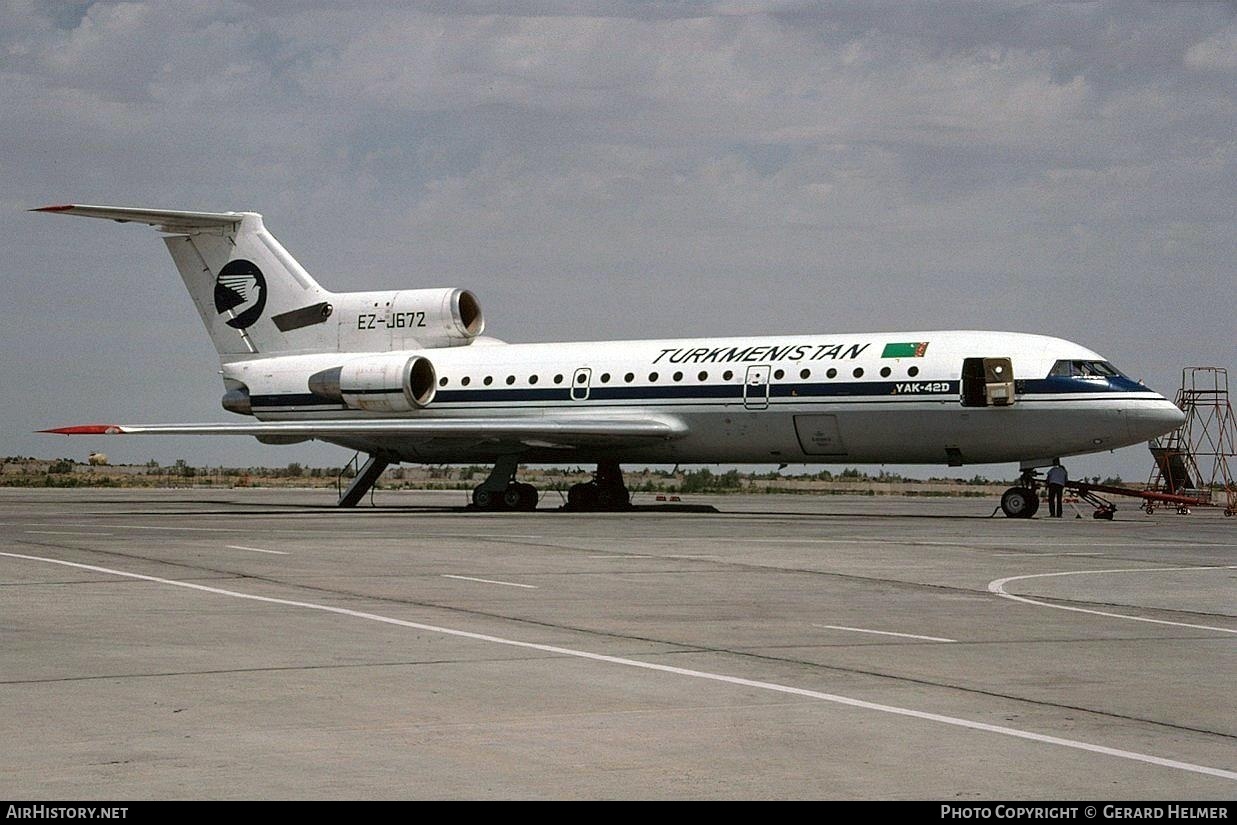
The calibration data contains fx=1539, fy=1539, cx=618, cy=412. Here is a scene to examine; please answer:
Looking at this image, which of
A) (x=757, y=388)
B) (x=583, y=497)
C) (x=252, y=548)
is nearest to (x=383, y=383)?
(x=583, y=497)

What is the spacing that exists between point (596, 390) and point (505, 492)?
3.44m

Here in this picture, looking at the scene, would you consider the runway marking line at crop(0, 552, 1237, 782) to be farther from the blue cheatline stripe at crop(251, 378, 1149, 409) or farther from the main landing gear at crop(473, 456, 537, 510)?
the main landing gear at crop(473, 456, 537, 510)

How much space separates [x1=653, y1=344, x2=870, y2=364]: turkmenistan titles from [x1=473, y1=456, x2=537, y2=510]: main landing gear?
4.68 m

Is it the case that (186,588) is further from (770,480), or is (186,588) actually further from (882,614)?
(770,480)

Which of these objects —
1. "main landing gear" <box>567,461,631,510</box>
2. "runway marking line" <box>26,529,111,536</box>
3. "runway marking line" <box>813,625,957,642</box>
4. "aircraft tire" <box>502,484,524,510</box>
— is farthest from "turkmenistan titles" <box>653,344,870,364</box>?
"runway marking line" <box>813,625,957,642</box>

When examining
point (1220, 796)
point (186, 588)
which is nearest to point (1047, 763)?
point (1220, 796)

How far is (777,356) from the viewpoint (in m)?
35.2

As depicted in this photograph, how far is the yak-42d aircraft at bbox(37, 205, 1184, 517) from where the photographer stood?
32.6 meters

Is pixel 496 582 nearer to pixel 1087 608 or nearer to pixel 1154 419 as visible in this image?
pixel 1087 608

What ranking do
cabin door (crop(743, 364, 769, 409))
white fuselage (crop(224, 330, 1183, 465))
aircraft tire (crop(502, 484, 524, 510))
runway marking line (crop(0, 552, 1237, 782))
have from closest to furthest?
1. runway marking line (crop(0, 552, 1237, 782))
2. white fuselage (crop(224, 330, 1183, 465))
3. cabin door (crop(743, 364, 769, 409))
4. aircraft tire (crop(502, 484, 524, 510))

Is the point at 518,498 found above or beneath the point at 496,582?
beneath

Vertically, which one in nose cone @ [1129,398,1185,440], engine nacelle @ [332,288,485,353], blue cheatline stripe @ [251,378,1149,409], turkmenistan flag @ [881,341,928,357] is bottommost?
nose cone @ [1129,398,1185,440]

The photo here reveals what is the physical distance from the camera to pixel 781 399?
34.6 meters

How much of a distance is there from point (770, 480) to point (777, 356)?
5453 cm
